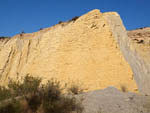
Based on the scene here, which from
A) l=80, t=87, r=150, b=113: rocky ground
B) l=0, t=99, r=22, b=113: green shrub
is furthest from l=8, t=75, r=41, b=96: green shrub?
l=80, t=87, r=150, b=113: rocky ground

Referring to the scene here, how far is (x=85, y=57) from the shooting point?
30.9 feet

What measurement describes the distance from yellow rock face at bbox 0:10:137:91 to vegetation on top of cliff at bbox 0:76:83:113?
309cm

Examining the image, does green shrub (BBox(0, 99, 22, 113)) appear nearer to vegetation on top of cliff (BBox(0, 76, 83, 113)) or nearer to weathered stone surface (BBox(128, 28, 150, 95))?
vegetation on top of cliff (BBox(0, 76, 83, 113))

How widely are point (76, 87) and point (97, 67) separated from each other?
159 cm

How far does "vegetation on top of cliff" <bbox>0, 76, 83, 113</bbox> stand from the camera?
15.5 ft

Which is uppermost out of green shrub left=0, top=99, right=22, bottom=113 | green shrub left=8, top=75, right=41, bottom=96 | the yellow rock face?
the yellow rock face

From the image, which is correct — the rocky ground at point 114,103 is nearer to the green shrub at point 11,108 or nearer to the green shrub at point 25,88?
the green shrub at point 25,88

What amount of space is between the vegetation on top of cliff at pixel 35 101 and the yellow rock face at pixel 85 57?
3.09 meters

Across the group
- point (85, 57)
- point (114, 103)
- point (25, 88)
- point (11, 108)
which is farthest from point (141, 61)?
point (11, 108)

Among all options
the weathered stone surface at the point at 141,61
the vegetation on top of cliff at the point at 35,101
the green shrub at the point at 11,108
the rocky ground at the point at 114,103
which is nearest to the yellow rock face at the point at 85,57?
the weathered stone surface at the point at 141,61

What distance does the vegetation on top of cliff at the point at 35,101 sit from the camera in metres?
4.71

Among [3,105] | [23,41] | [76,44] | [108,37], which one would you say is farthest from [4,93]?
[23,41]

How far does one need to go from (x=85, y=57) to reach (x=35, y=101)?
479 centimetres

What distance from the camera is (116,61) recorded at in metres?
8.73
